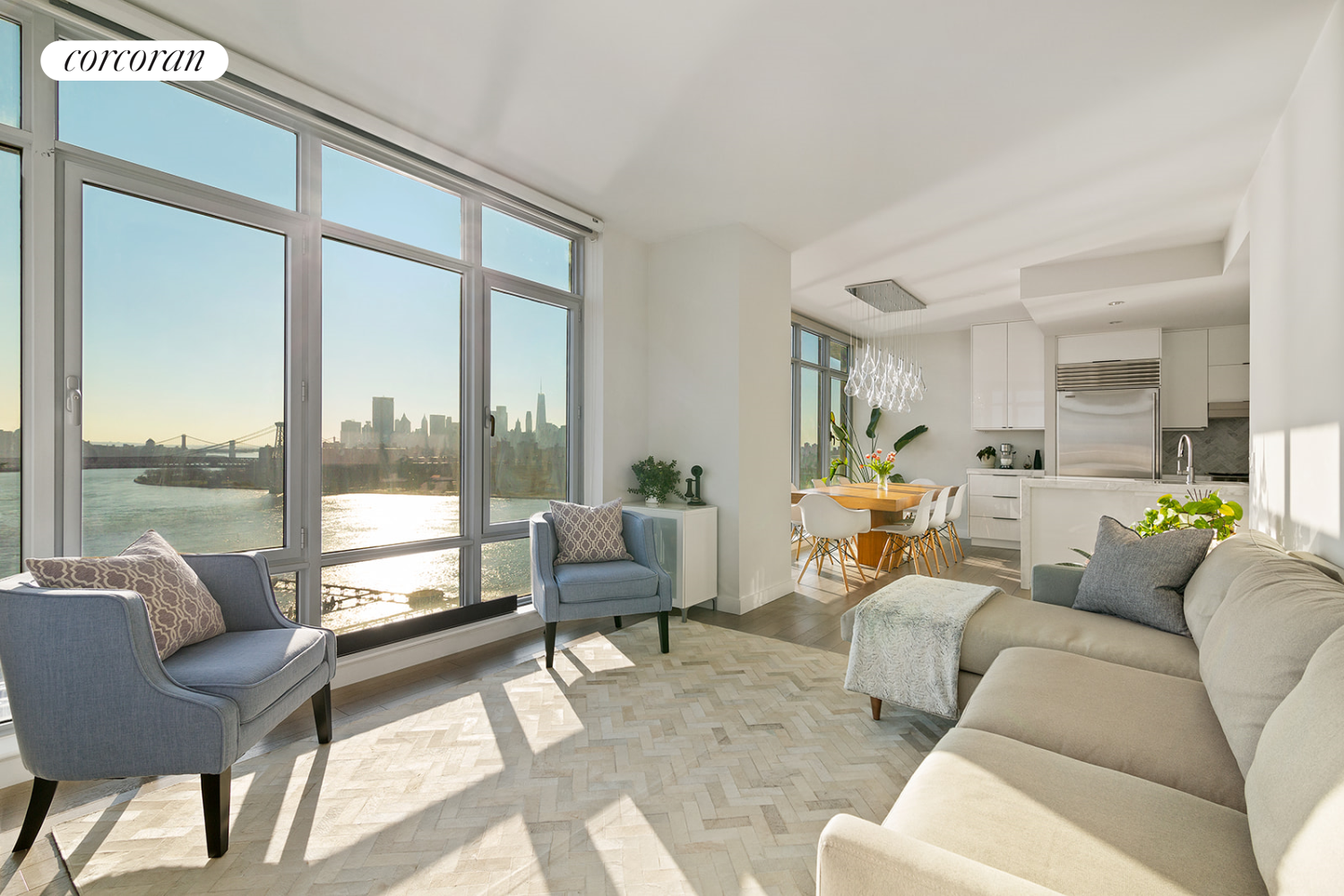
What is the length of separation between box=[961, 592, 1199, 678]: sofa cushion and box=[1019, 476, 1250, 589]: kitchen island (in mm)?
2447

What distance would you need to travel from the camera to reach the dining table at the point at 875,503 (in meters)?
5.28

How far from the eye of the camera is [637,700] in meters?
2.82

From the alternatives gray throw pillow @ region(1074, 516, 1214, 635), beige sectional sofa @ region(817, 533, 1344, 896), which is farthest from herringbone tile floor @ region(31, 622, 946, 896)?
gray throw pillow @ region(1074, 516, 1214, 635)

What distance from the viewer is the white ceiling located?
91.5 inches

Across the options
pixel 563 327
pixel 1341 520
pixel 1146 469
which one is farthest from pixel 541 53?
pixel 1146 469

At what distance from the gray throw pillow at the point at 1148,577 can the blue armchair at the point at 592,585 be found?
6.47 ft

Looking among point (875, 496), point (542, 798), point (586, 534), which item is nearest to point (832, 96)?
point (586, 534)

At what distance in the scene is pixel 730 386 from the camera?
435cm

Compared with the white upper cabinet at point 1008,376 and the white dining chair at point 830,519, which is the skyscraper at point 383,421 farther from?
the white upper cabinet at point 1008,376

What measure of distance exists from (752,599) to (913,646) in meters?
2.04

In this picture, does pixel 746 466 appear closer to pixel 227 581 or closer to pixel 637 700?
pixel 637 700

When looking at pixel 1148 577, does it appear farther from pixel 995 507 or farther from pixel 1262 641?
pixel 995 507

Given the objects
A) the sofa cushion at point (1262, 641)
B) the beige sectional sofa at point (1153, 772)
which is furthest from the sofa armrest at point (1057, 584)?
the sofa cushion at point (1262, 641)

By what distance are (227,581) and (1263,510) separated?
4.69 metres
